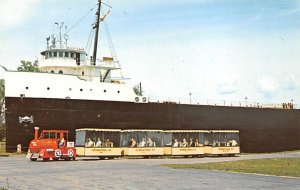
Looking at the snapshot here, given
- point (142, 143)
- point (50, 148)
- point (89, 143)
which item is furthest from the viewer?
point (142, 143)

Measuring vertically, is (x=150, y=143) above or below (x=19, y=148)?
above

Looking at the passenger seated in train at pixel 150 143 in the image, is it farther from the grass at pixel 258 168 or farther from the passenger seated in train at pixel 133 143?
the grass at pixel 258 168

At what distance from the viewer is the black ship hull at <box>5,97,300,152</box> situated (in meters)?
29.4

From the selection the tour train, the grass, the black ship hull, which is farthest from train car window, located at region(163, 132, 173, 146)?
the grass

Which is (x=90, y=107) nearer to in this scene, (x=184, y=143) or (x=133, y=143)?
(x=133, y=143)

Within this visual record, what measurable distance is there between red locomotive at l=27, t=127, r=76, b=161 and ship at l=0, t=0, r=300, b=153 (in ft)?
8.77

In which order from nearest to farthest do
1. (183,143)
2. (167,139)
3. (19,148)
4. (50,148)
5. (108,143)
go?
(50,148) < (108,143) < (19,148) < (167,139) < (183,143)

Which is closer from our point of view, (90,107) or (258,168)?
(258,168)

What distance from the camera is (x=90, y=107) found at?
3116 cm

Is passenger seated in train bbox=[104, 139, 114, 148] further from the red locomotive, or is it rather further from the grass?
the grass

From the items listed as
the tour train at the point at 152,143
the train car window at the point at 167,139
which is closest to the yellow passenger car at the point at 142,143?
the tour train at the point at 152,143

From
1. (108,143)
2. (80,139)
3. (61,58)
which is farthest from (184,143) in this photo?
(61,58)

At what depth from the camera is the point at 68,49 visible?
34.6m

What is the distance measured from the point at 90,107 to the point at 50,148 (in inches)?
229
